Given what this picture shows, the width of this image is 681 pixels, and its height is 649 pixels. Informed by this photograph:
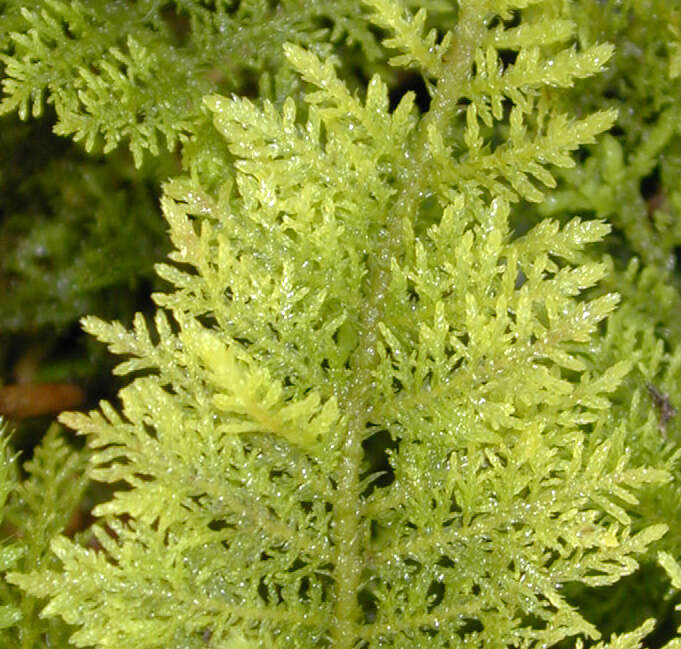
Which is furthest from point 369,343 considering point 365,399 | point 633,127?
point 633,127

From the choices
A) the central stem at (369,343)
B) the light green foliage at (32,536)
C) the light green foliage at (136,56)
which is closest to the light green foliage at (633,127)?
the light green foliage at (136,56)

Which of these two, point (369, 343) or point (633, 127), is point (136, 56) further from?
point (633, 127)

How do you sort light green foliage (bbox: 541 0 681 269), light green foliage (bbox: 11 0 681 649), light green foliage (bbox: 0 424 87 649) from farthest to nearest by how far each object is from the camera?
1. light green foliage (bbox: 541 0 681 269)
2. light green foliage (bbox: 0 424 87 649)
3. light green foliage (bbox: 11 0 681 649)

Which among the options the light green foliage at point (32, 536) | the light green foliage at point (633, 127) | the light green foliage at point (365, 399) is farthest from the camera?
the light green foliage at point (633, 127)

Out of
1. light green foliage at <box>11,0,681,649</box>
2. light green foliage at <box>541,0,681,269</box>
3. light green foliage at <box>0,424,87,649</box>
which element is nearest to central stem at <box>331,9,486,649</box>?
light green foliage at <box>11,0,681,649</box>

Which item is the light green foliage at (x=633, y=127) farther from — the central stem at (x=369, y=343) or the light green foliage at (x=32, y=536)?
the light green foliage at (x=32, y=536)

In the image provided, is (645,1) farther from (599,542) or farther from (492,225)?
(599,542)

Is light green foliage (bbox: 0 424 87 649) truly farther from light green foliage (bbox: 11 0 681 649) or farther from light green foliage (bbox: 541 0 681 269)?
light green foliage (bbox: 541 0 681 269)
